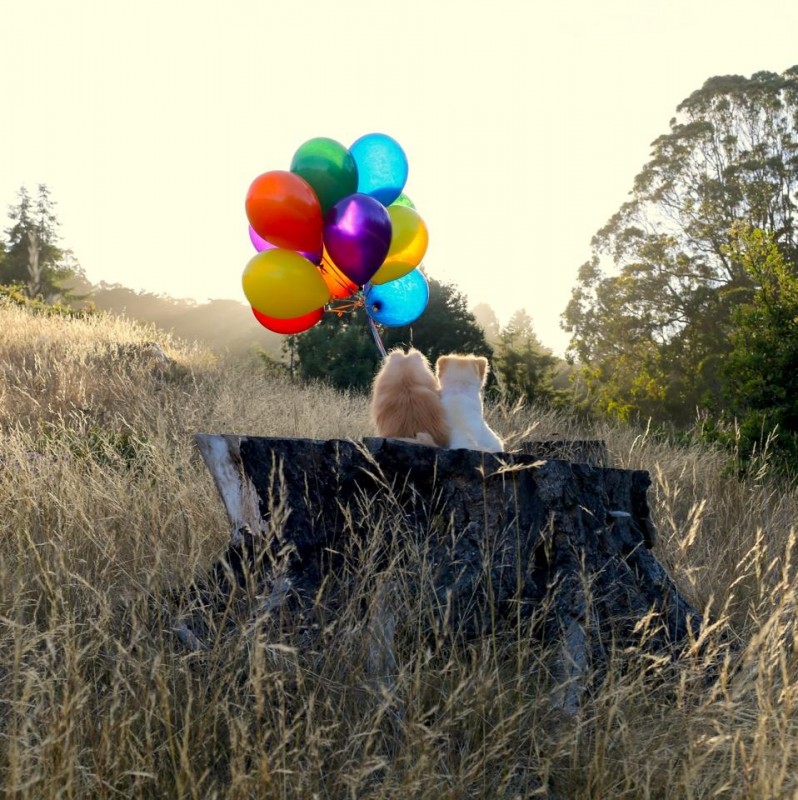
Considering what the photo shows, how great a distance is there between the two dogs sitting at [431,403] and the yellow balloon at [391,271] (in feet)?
5.94

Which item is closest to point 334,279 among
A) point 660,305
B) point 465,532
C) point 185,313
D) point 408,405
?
point 408,405

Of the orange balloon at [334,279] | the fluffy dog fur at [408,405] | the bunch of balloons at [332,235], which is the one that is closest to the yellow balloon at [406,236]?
the bunch of balloons at [332,235]

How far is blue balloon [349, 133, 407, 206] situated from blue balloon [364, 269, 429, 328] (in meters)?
0.65

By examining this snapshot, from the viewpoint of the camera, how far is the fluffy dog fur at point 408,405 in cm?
285

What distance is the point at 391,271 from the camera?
4.93 metres

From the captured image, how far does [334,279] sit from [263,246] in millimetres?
580

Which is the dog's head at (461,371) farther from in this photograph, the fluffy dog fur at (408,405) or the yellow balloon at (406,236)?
the yellow balloon at (406,236)

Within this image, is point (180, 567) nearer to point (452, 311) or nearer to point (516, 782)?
point (516, 782)

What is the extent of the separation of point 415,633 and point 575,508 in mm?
732

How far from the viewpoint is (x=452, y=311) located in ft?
42.0

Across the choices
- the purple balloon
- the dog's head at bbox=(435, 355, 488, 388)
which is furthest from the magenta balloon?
the dog's head at bbox=(435, 355, 488, 388)

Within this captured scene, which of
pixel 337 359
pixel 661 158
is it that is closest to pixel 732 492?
pixel 337 359

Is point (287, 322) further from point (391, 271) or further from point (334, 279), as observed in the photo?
point (391, 271)

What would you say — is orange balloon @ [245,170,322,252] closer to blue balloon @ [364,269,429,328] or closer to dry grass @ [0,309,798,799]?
blue balloon @ [364,269,429,328]
